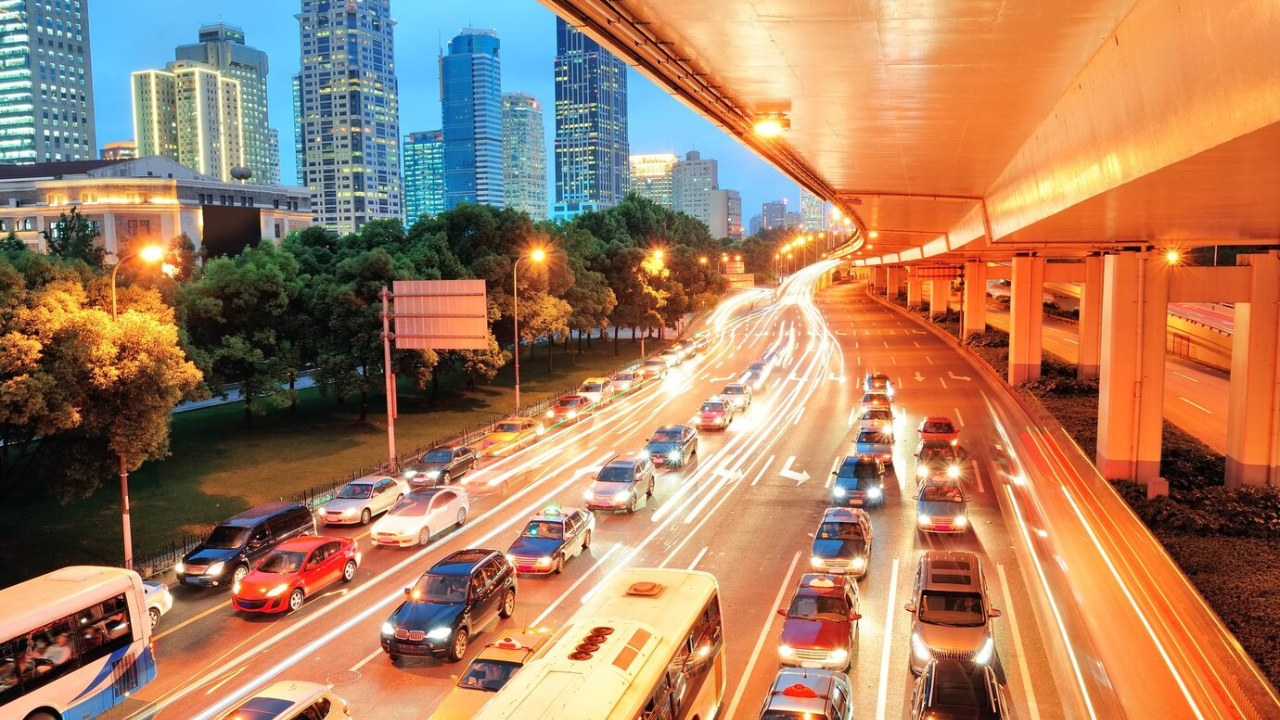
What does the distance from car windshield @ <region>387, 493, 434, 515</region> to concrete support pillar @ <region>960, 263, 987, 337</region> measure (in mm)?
53768

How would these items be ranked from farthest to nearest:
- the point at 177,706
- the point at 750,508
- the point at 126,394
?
1. the point at 750,508
2. the point at 126,394
3. the point at 177,706

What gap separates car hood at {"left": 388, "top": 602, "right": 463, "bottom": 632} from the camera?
17.3 metres

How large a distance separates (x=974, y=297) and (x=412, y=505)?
5625cm

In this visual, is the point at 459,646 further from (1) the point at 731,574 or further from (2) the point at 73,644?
(1) the point at 731,574

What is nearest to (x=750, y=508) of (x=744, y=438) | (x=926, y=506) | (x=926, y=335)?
(x=926, y=506)

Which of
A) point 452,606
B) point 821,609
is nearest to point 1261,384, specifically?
point 821,609

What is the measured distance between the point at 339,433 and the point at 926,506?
30.1 metres

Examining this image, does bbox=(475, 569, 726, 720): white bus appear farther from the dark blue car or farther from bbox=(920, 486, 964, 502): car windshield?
the dark blue car

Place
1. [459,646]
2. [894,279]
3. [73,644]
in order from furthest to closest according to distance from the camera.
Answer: [894,279] → [459,646] → [73,644]

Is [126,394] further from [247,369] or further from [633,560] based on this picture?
[247,369]

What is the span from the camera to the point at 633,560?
2362cm

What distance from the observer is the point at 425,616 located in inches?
691

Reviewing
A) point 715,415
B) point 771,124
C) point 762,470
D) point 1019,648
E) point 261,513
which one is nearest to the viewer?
point 771,124

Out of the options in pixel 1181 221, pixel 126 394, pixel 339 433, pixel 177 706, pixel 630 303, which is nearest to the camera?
pixel 177 706
